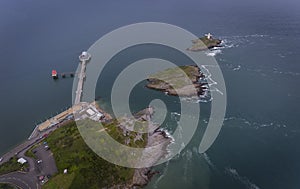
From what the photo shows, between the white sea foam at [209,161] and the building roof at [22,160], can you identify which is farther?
the white sea foam at [209,161]

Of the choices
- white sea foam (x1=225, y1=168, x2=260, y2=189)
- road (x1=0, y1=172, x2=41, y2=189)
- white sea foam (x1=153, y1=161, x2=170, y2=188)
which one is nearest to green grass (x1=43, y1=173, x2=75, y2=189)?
road (x1=0, y1=172, x2=41, y2=189)

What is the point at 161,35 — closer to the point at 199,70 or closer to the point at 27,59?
the point at 199,70

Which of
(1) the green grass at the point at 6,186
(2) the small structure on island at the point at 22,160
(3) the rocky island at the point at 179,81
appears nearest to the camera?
(1) the green grass at the point at 6,186

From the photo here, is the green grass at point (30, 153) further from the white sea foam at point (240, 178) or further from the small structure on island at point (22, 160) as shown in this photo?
the white sea foam at point (240, 178)

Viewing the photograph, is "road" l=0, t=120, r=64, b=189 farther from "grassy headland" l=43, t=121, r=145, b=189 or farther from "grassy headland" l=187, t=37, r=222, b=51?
"grassy headland" l=187, t=37, r=222, b=51

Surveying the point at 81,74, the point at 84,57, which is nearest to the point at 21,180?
the point at 81,74

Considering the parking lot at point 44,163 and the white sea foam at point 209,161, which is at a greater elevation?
the parking lot at point 44,163

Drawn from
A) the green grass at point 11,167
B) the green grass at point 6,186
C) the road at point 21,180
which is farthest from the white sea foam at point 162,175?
the green grass at point 6,186
